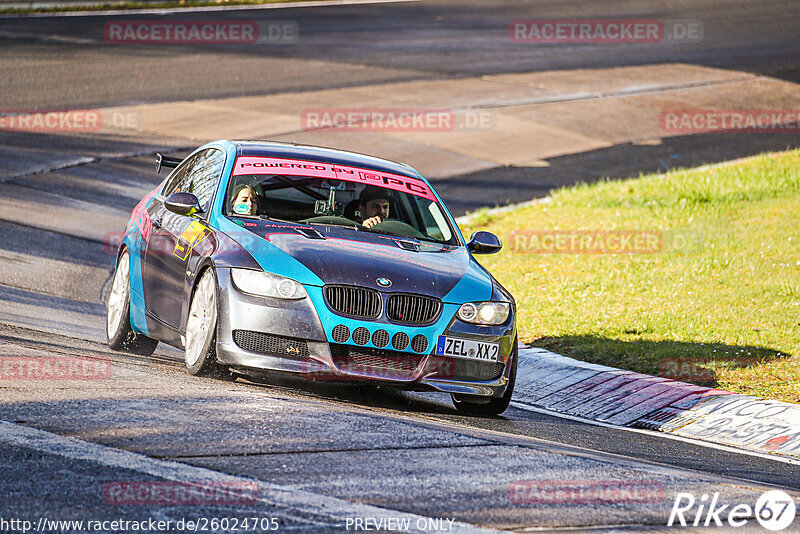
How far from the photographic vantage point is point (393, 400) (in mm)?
8492

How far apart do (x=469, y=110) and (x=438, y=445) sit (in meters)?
18.4

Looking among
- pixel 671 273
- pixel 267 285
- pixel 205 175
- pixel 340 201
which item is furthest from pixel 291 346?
pixel 671 273

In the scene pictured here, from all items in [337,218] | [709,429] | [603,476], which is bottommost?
[709,429]

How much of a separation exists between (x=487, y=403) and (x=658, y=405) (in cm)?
171

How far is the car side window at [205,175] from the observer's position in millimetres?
8781

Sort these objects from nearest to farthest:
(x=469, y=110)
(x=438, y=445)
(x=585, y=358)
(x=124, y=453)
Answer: (x=124, y=453) → (x=438, y=445) → (x=585, y=358) → (x=469, y=110)

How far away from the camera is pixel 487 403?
27.0 ft

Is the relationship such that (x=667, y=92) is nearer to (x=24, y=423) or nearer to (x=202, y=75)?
(x=202, y=75)

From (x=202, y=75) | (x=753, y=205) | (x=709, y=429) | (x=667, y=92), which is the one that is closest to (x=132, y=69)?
(x=202, y=75)

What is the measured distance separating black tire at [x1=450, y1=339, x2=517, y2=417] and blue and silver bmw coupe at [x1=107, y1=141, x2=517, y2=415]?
1 centimetres

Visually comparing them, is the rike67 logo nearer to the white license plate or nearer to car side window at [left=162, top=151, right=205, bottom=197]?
the white license plate

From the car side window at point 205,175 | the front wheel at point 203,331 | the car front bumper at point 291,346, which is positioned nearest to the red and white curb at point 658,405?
the car front bumper at point 291,346

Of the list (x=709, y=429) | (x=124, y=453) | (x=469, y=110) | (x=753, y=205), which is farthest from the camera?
(x=469, y=110)

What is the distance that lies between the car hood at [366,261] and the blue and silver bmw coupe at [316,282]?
0.04 feet
